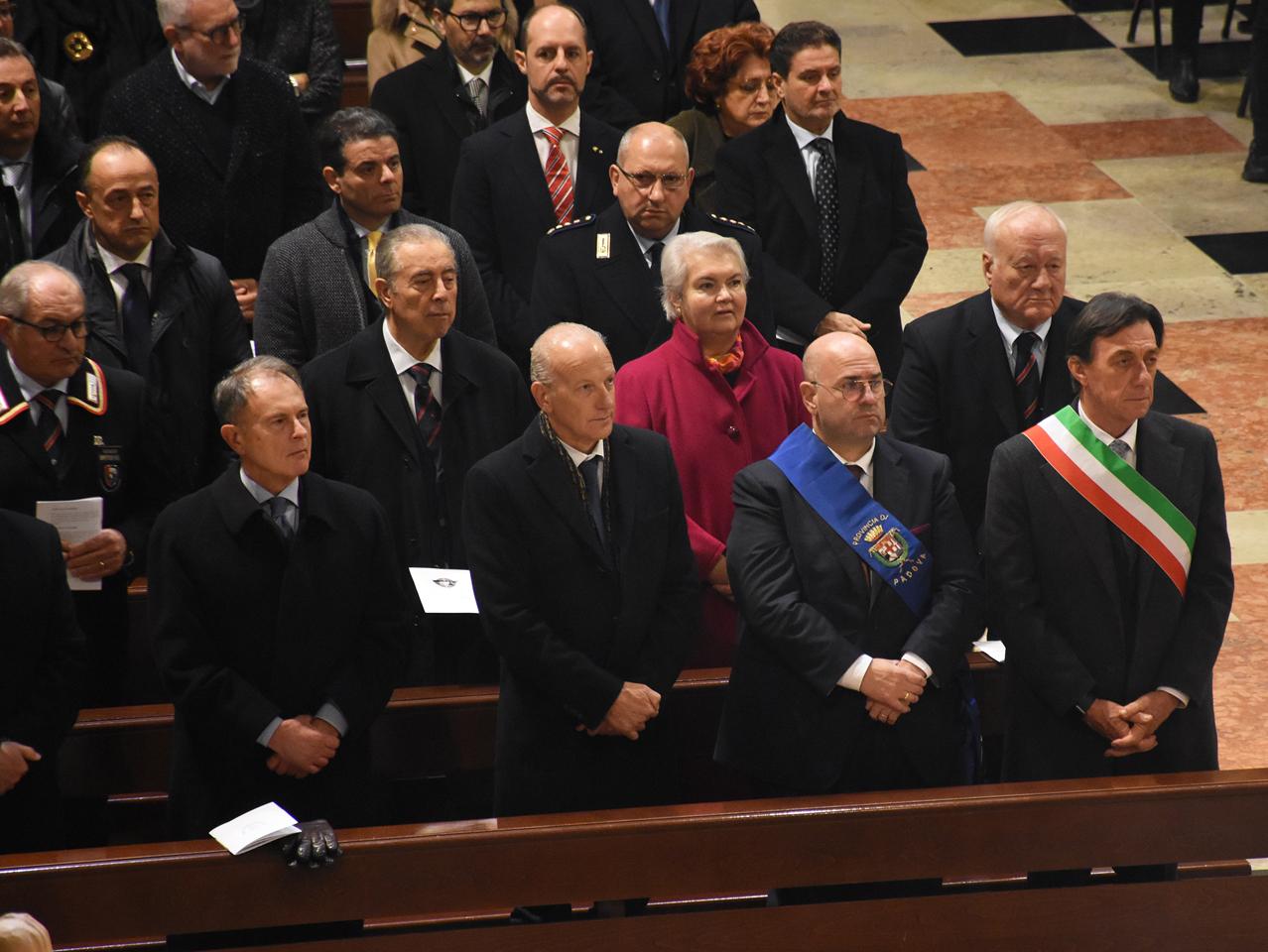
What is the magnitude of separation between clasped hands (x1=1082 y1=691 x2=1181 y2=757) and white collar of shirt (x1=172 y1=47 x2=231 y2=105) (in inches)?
117

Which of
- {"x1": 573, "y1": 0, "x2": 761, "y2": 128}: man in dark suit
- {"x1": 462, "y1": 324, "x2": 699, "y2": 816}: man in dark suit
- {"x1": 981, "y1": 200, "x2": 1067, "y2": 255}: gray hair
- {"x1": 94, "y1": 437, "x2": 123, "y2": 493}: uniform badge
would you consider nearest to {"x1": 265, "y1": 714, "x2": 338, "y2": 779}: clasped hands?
{"x1": 462, "y1": 324, "x2": 699, "y2": 816}: man in dark suit

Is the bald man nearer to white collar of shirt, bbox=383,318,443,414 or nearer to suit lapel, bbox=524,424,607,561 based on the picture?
suit lapel, bbox=524,424,607,561

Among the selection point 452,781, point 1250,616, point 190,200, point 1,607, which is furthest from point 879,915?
point 190,200

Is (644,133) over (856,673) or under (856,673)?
over

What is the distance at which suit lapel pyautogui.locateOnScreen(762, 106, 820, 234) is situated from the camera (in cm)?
495

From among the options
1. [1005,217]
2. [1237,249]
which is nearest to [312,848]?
[1005,217]

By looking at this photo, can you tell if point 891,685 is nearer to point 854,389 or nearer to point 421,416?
point 854,389

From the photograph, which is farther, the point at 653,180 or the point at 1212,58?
the point at 1212,58

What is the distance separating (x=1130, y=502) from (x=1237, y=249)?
4696 millimetres

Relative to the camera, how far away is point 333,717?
356 cm

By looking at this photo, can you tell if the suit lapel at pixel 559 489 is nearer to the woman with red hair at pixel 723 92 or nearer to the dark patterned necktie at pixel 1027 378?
the dark patterned necktie at pixel 1027 378

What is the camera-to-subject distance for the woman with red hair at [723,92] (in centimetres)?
522

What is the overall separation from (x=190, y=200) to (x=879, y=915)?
284cm

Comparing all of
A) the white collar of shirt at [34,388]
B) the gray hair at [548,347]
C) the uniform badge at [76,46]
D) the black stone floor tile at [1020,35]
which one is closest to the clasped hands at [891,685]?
the gray hair at [548,347]
